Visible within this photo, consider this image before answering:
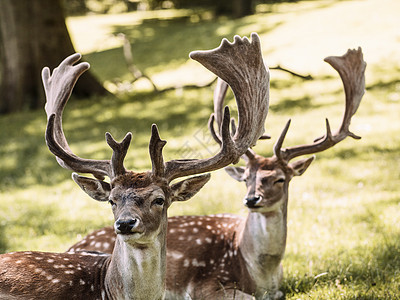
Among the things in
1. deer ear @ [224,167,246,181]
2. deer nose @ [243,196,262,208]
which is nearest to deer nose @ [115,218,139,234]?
deer nose @ [243,196,262,208]

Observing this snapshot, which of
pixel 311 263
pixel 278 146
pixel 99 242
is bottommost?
pixel 311 263

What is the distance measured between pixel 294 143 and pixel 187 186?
5.91 meters

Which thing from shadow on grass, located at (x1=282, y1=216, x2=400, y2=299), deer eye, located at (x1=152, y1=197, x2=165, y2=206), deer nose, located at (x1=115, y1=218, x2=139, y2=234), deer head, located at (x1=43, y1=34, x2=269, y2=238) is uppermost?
deer head, located at (x1=43, y1=34, x2=269, y2=238)

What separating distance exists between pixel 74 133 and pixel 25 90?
277 centimetres

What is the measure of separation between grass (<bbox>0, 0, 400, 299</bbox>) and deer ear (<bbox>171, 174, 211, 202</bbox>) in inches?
56.6

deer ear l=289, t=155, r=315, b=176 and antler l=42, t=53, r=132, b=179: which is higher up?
antler l=42, t=53, r=132, b=179

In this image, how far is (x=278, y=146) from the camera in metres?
4.86

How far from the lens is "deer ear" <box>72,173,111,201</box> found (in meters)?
3.91

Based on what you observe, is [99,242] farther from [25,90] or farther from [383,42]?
[383,42]

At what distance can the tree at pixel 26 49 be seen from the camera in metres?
13.3

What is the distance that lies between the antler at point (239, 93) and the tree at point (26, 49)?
9871mm

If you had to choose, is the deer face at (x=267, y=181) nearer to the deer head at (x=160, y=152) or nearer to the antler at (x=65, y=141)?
the deer head at (x=160, y=152)

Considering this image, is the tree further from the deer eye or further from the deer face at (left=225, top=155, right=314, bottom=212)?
the deer eye

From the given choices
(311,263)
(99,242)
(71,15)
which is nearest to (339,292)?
(311,263)
